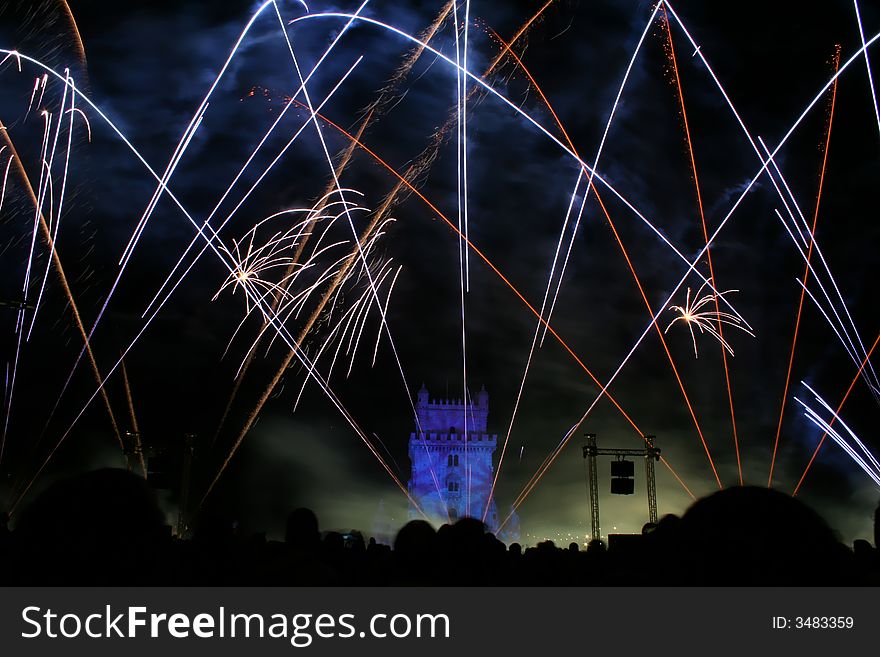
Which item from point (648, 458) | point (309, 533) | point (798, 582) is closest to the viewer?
point (798, 582)

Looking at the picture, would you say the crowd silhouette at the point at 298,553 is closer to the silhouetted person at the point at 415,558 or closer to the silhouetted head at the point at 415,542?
the silhouetted person at the point at 415,558

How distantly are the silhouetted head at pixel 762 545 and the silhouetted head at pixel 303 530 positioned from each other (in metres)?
3.91

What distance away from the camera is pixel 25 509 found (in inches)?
122

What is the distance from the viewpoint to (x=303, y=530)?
634cm

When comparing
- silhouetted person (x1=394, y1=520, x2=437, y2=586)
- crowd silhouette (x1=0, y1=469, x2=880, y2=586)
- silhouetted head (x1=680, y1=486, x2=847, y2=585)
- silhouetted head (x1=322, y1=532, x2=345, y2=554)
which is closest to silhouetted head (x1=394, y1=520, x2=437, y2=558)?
silhouetted person (x1=394, y1=520, x2=437, y2=586)

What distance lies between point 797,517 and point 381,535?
68.9 m

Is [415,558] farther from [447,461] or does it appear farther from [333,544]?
[447,461]

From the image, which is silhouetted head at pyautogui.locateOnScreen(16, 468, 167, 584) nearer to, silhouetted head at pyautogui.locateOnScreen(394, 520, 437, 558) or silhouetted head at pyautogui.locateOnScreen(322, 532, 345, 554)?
silhouetted head at pyautogui.locateOnScreen(394, 520, 437, 558)

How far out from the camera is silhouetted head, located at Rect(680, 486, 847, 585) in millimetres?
2676

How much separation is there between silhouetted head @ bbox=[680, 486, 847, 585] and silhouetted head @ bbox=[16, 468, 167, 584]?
2212 millimetres

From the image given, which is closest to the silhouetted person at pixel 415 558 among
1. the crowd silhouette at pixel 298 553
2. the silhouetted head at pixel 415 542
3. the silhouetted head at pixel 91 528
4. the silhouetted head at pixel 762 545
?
the silhouetted head at pixel 415 542
